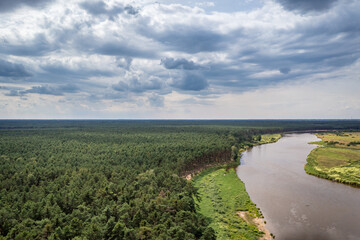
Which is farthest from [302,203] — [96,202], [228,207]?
[96,202]

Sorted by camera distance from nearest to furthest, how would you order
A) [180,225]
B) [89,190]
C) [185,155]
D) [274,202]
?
[180,225]
[89,190]
[274,202]
[185,155]

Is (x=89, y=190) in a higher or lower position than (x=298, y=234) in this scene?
higher

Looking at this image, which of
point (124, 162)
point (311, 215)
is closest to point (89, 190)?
point (124, 162)

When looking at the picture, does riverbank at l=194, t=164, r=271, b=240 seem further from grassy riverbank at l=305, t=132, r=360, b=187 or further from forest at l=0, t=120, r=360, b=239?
grassy riverbank at l=305, t=132, r=360, b=187

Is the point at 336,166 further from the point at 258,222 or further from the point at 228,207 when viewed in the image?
the point at 258,222

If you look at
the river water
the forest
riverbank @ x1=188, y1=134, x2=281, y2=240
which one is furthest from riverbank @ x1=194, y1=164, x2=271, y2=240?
the forest

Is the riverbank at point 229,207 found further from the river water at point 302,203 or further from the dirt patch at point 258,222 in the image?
the river water at point 302,203

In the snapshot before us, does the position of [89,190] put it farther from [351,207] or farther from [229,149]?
[229,149]

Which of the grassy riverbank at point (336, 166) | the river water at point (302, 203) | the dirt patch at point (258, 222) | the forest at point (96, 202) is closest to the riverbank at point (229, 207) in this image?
the dirt patch at point (258, 222)
